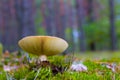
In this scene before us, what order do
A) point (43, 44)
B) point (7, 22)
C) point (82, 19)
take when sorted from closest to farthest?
point (43, 44), point (7, 22), point (82, 19)

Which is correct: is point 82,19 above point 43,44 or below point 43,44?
above

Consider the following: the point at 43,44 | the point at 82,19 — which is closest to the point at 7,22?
the point at 82,19

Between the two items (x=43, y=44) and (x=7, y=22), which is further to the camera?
(x=7, y=22)

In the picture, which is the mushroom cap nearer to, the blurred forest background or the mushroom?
the mushroom

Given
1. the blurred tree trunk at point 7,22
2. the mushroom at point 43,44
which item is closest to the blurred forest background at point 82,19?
the blurred tree trunk at point 7,22

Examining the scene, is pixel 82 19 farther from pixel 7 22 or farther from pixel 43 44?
pixel 43 44

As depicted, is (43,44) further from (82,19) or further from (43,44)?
(82,19)

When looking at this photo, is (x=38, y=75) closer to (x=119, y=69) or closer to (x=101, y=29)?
(x=119, y=69)

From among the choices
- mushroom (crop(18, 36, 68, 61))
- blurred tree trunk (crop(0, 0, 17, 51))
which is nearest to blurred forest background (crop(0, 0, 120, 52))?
blurred tree trunk (crop(0, 0, 17, 51))

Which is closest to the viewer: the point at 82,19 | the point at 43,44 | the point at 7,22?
the point at 43,44
